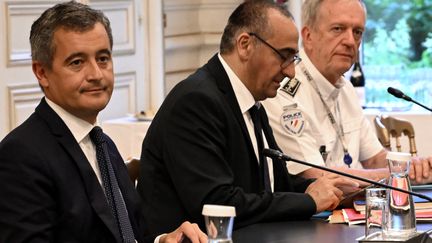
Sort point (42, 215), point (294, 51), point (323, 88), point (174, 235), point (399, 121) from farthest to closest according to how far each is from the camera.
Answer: point (399, 121) < point (323, 88) < point (294, 51) < point (174, 235) < point (42, 215)

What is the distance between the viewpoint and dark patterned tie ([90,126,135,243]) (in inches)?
93.1

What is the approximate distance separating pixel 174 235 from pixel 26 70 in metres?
2.54

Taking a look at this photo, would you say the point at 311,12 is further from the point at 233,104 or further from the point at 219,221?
the point at 219,221

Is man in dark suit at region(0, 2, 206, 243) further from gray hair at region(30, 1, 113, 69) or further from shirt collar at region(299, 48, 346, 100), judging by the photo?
shirt collar at region(299, 48, 346, 100)

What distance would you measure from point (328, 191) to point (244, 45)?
1.69 feet

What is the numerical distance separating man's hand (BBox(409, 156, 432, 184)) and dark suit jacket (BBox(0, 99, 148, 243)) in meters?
1.40

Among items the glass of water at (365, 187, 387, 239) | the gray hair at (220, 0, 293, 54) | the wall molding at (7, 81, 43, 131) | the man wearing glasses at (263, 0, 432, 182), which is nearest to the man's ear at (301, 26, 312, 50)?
the man wearing glasses at (263, 0, 432, 182)

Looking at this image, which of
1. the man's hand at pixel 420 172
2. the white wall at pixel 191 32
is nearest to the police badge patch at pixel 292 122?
the man's hand at pixel 420 172

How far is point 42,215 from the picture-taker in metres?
2.16

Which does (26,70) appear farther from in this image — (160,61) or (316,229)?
(316,229)

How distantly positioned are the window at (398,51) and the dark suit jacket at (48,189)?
3.90 meters

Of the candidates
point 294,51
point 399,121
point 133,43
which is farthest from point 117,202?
point 133,43

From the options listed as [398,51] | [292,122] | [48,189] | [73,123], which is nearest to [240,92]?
[292,122]

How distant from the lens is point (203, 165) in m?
2.75
